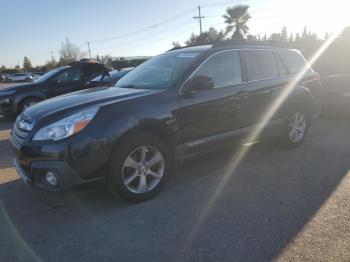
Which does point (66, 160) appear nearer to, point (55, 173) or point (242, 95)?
point (55, 173)

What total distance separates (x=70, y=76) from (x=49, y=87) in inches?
27.7

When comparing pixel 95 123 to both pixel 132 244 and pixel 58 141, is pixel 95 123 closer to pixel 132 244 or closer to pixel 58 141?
pixel 58 141

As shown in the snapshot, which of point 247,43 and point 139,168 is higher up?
point 247,43

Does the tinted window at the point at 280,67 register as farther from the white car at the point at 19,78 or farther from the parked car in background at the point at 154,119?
the white car at the point at 19,78

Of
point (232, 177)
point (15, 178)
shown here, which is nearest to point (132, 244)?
point (232, 177)

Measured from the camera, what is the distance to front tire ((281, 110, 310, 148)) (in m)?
5.99

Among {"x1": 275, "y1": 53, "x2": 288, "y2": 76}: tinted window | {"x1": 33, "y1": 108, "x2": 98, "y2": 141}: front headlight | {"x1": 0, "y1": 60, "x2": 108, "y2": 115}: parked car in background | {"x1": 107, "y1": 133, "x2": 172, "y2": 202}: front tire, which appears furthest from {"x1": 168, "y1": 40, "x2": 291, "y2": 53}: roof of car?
A: {"x1": 0, "y1": 60, "x2": 108, "y2": 115}: parked car in background

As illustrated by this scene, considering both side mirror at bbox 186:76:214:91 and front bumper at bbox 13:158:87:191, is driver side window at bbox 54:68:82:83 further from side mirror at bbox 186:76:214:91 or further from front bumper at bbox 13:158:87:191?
front bumper at bbox 13:158:87:191

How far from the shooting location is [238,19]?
5072 centimetres

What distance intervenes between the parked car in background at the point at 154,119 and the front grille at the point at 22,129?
0.7 inches

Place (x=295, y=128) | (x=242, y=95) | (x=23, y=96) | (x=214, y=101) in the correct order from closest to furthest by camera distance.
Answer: (x=214, y=101) < (x=242, y=95) < (x=295, y=128) < (x=23, y=96)

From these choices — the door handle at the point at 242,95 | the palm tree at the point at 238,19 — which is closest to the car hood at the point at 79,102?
the door handle at the point at 242,95

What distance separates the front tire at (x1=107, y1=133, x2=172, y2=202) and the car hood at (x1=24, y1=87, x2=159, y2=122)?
49cm

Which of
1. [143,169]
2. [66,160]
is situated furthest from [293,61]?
[66,160]
